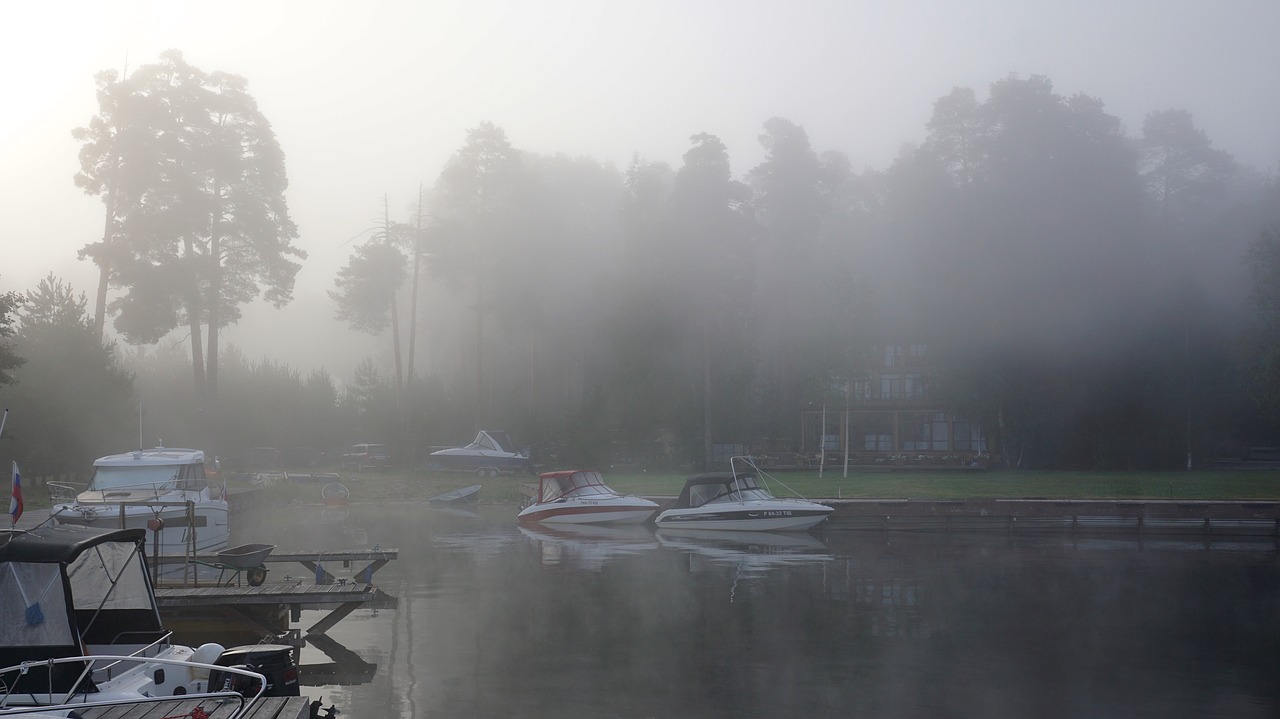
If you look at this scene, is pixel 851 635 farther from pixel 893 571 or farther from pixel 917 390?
pixel 917 390

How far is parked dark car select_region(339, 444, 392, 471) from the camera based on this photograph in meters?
56.2

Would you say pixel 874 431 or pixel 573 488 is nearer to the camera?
pixel 573 488

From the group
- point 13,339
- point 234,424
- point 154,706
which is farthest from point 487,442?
point 154,706

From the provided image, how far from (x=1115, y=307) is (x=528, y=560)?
42.6 metres

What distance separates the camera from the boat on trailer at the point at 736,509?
100ft

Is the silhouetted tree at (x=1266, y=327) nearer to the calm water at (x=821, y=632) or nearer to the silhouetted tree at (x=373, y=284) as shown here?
the calm water at (x=821, y=632)

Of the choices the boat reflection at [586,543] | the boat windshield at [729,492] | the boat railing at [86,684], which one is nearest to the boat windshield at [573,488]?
the boat reflection at [586,543]


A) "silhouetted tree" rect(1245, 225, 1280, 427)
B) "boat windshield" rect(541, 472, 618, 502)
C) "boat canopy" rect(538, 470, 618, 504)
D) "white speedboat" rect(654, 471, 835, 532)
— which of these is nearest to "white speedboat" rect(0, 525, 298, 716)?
"white speedboat" rect(654, 471, 835, 532)

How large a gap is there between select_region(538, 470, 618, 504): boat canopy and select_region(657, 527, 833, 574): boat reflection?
403 cm

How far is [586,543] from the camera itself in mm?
29547

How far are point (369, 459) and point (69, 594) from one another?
49.3 metres

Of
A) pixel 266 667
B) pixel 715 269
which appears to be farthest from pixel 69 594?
pixel 715 269

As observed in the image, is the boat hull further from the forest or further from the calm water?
the forest

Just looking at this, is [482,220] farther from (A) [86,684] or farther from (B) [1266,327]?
(A) [86,684]
